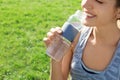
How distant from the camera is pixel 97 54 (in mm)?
2938

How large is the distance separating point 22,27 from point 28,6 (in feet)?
4.88

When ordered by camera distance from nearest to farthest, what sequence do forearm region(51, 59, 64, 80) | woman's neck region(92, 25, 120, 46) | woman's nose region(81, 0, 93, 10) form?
woman's nose region(81, 0, 93, 10), woman's neck region(92, 25, 120, 46), forearm region(51, 59, 64, 80)

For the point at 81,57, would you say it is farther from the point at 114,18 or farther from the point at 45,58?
the point at 45,58

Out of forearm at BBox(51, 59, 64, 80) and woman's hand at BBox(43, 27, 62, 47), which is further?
forearm at BBox(51, 59, 64, 80)

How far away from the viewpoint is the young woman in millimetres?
2793

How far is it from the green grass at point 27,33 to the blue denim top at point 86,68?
235 centimetres

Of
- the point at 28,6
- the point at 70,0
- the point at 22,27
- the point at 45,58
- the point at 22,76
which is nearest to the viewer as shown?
the point at 22,76

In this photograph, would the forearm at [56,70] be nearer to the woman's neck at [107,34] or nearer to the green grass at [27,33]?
the woman's neck at [107,34]

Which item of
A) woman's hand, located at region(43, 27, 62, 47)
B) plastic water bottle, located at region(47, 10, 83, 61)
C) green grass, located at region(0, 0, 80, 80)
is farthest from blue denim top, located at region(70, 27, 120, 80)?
green grass, located at region(0, 0, 80, 80)

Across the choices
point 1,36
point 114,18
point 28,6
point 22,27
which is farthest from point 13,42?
point 114,18

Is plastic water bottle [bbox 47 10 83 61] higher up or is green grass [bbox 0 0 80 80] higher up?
plastic water bottle [bbox 47 10 83 61]

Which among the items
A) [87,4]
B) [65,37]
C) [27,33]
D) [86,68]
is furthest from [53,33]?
[27,33]

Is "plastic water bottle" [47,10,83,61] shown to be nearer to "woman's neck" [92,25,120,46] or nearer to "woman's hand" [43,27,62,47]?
"woman's hand" [43,27,62,47]

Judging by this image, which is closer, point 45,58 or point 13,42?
point 45,58
